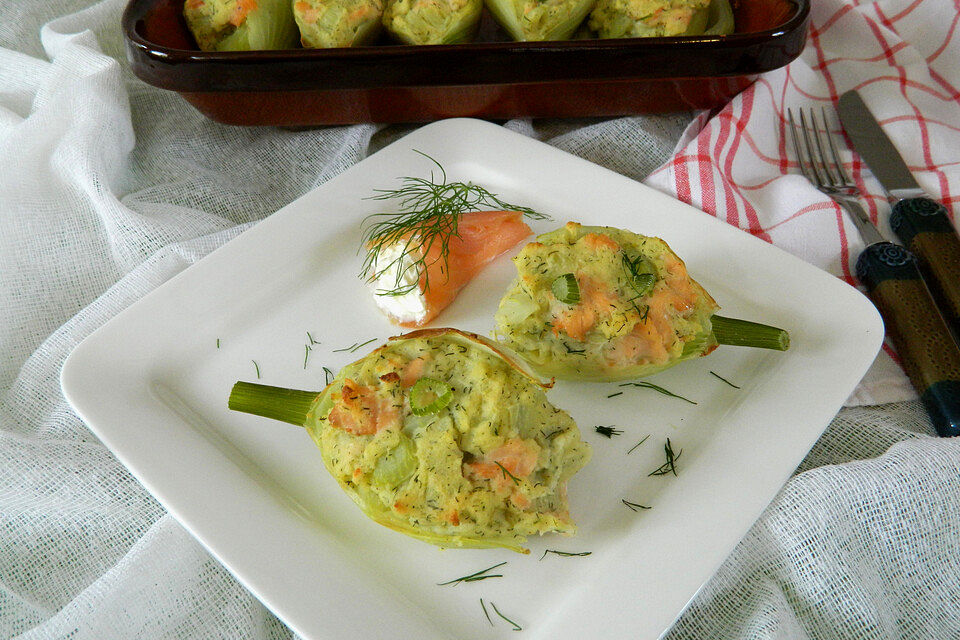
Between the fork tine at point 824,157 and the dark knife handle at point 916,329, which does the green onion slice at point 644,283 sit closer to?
the dark knife handle at point 916,329

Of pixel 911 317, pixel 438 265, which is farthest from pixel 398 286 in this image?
pixel 911 317

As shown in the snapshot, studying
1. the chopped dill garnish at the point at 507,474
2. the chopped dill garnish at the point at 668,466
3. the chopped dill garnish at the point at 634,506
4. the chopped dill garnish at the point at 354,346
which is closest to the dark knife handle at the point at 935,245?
the chopped dill garnish at the point at 668,466

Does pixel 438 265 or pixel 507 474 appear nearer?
pixel 507 474

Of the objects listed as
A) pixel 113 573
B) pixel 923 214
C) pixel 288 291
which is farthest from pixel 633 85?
pixel 113 573

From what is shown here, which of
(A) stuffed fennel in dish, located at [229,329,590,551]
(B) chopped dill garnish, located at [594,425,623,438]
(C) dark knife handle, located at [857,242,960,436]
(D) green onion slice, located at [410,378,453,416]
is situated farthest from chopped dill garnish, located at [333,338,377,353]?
(C) dark knife handle, located at [857,242,960,436]

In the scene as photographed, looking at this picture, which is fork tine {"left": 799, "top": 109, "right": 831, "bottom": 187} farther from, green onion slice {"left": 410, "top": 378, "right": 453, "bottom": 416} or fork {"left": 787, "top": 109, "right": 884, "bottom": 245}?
green onion slice {"left": 410, "top": 378, "right": 453, "bottom": 416}

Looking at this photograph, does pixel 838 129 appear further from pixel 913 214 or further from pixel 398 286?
pixel 398 286

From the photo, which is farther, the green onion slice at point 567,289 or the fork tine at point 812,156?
the fork tine at point 812,156

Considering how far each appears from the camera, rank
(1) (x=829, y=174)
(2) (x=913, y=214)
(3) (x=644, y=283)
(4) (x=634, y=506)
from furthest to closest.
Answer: (1) (x=829, y=174) < (2) (x=913, y=214) < (3) (x=644, y=283) < (4) (x=634, y=506)

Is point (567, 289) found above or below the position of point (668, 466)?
above
